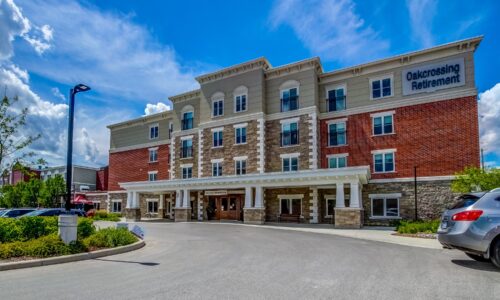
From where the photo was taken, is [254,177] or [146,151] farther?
[146,151]

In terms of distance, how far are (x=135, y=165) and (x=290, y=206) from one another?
20873mm

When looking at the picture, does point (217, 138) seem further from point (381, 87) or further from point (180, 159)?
point (381, 87)

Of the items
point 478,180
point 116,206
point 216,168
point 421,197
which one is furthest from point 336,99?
point 116,206

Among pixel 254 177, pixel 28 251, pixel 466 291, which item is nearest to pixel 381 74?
pixel 254 177

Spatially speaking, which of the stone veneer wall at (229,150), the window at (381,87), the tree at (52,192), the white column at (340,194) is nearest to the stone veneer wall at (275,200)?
the stone veneer wall at (229,150)

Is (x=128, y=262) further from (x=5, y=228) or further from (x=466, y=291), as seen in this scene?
(x=466, y=291)

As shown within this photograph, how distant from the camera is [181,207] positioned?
29625mm

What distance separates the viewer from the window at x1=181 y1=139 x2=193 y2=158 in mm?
34844

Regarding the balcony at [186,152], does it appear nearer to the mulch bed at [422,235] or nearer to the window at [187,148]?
the window at [187,148]

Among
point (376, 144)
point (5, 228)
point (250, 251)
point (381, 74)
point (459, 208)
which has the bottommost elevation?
point (250, 251)

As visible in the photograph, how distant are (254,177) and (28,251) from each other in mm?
17367

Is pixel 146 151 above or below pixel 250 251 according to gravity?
above

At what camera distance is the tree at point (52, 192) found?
1554 inches

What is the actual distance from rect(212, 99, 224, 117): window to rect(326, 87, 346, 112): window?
31.5 feet
